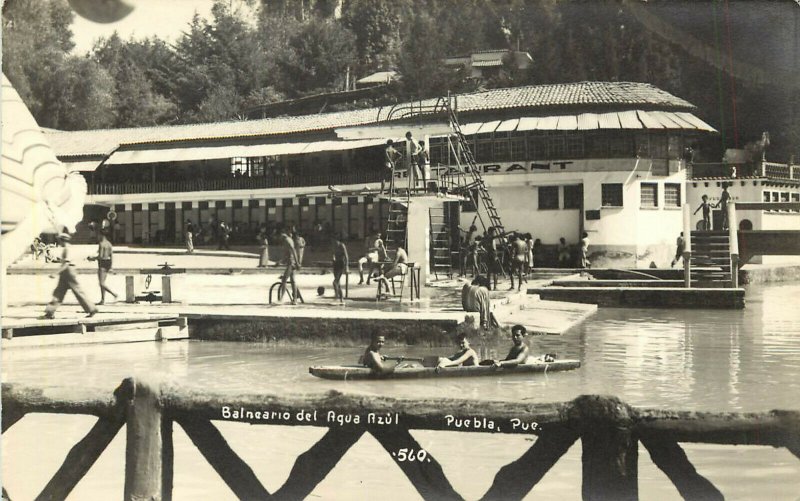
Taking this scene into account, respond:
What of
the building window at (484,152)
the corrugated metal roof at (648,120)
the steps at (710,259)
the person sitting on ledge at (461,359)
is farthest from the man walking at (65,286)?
the corrugated metal roof at (648,120)

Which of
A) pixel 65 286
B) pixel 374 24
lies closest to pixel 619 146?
pixel 374 24

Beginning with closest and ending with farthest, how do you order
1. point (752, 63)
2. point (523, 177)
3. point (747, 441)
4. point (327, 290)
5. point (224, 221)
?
point (747, 441) → point (752, 63) → point (224, 221) → point (327, 290) → point (523, 177)

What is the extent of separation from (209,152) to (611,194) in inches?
621

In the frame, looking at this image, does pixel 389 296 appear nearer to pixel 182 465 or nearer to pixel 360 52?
pixel 360 52

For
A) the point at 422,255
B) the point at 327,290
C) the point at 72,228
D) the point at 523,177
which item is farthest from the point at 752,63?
the point at 523,177

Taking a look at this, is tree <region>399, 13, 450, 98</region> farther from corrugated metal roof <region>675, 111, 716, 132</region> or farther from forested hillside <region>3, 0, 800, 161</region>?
corrugated metal roof <region>675, 111, 716, 132</region>

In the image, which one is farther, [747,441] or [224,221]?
[224,221]

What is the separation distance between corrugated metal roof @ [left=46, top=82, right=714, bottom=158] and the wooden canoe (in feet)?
10.7

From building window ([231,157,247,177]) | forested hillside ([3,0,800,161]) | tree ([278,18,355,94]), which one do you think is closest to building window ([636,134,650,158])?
forested hillside ([3,0,800,161])

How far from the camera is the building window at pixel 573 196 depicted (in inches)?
973

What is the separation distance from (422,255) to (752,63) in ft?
28.1

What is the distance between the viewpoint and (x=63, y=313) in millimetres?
9758

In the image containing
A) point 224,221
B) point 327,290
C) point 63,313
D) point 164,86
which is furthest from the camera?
point 327,290

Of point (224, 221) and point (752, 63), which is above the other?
point (752, 63)
